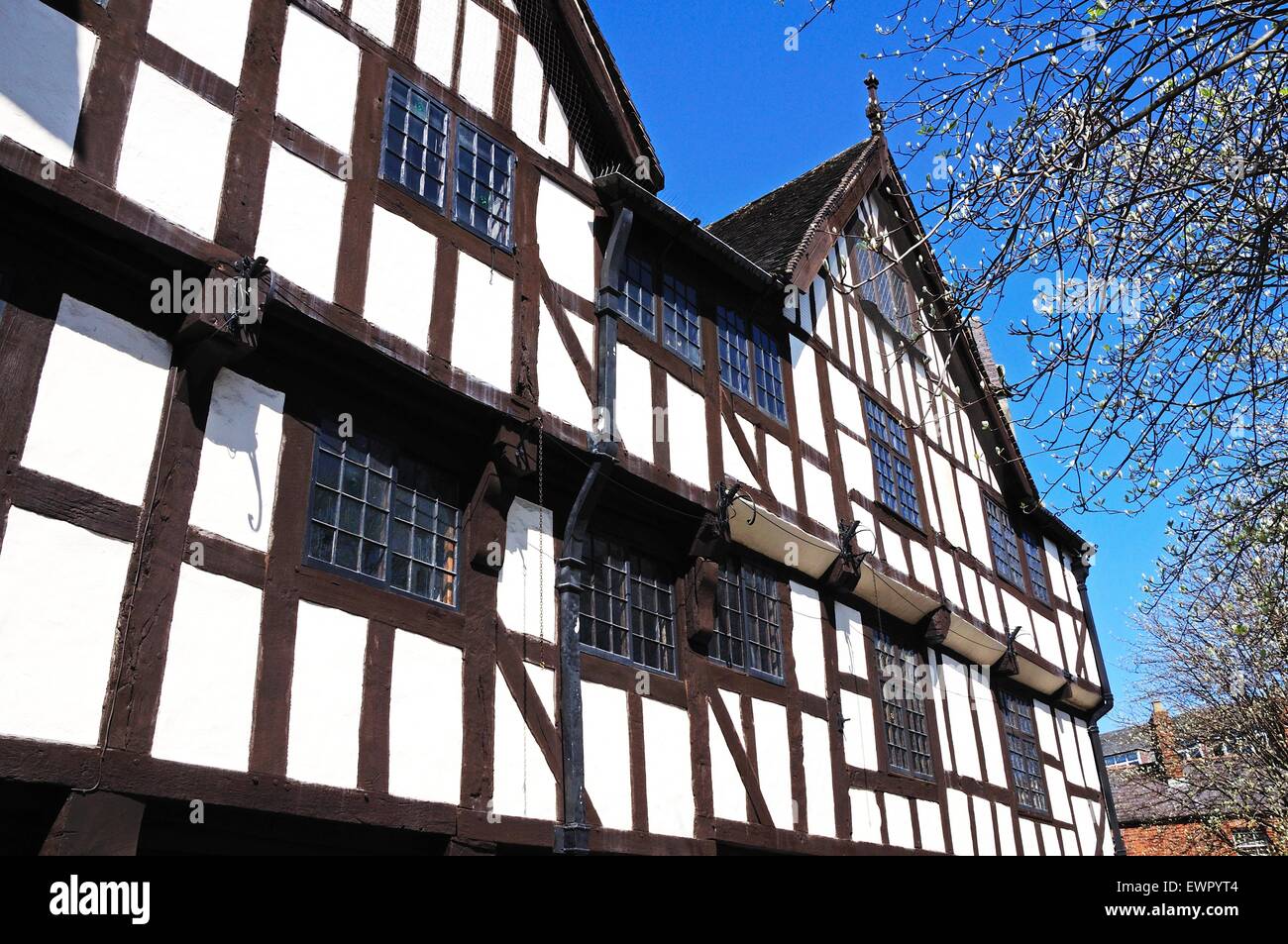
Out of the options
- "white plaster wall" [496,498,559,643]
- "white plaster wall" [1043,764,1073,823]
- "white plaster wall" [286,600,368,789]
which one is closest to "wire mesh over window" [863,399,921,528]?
"white plaster wall" [1043,764,1073,823]

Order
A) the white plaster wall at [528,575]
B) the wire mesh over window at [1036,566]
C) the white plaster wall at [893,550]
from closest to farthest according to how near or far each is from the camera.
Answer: the white plaster wall at [528,575], the white plaster wall at [893,550], the wire mesh over window at [1036,566]

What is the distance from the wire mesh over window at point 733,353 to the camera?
40.6ft

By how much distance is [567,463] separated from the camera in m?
9.62

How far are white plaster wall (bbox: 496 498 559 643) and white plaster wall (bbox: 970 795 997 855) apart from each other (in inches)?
309

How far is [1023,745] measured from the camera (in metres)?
16.7

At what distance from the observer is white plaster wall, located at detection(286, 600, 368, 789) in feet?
22.9

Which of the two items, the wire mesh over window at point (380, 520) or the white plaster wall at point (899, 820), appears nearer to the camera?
the wire mesh over window at point (380, 520)

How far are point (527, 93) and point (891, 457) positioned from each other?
7.35m

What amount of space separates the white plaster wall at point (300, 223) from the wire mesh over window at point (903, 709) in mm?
8045

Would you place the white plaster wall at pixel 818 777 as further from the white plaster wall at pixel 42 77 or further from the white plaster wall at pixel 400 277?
the white plaster wall at pixel 42 77

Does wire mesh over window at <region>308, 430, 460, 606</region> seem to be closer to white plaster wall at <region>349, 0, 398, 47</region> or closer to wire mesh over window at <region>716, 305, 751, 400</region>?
white plaster wall at <region>349, 0, 398, 47</region>

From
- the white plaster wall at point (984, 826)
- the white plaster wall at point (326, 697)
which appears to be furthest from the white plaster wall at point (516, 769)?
the white plaster wall at point (984, 826)

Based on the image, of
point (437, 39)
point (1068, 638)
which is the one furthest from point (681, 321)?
point (1068, 638)
